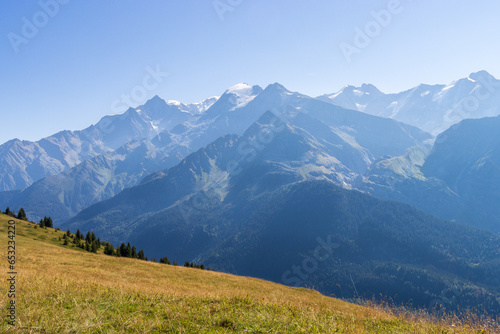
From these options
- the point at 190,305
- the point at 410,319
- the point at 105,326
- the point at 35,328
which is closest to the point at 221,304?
the point at 190,305

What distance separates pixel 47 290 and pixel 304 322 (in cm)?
1189

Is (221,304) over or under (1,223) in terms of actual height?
under

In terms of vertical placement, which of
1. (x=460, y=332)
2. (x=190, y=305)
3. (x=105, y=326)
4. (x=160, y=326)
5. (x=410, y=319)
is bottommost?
(x=410, y=319)

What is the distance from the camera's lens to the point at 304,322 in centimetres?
1088

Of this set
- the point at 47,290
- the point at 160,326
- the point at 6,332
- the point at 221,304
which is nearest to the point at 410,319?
the point at 221,304

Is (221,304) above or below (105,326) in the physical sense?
below

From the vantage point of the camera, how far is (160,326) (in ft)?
31.3

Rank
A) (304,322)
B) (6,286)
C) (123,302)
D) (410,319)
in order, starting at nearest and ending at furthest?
(304,322)
(123,302)
(6,286)
(410,319)

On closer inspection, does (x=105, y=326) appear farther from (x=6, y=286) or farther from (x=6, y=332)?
(x=6, y=286)

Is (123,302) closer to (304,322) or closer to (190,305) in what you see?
(190,305)

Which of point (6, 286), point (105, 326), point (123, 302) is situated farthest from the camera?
point (6, 286)

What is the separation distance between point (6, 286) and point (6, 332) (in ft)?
23.8

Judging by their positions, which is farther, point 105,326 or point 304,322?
point 304,322

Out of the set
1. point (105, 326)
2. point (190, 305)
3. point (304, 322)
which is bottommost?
point (304, 322)
